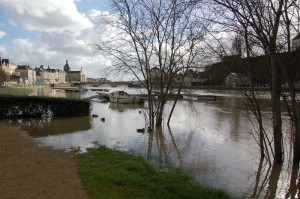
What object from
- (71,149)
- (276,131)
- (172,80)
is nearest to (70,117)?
(172,80)

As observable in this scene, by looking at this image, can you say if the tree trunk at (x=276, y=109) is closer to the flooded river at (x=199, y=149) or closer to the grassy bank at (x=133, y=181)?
the flooded river at (x=199, y=149)

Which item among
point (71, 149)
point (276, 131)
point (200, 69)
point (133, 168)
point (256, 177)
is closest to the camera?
point (133, 168)

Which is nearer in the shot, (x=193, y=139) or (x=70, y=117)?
(x=193, y=139)

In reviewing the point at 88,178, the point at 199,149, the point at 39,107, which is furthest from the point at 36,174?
the point at 39,107

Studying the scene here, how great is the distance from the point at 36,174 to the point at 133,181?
2366 millimetres

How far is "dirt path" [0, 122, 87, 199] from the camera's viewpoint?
23.1 feet

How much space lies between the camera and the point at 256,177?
33.5ft

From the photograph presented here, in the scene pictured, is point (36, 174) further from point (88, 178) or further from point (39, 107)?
point (39, 107)

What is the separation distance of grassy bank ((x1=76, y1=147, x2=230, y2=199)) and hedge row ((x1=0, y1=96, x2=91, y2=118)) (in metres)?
14.3

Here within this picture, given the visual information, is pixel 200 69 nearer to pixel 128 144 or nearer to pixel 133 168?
pixel 128 144

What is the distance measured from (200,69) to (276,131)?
10022 mm

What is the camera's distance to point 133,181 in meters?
8.16

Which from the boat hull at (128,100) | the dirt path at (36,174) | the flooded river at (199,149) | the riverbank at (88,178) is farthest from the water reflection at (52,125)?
the boat hull at (128,100)

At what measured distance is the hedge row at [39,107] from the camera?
23.2 meters
